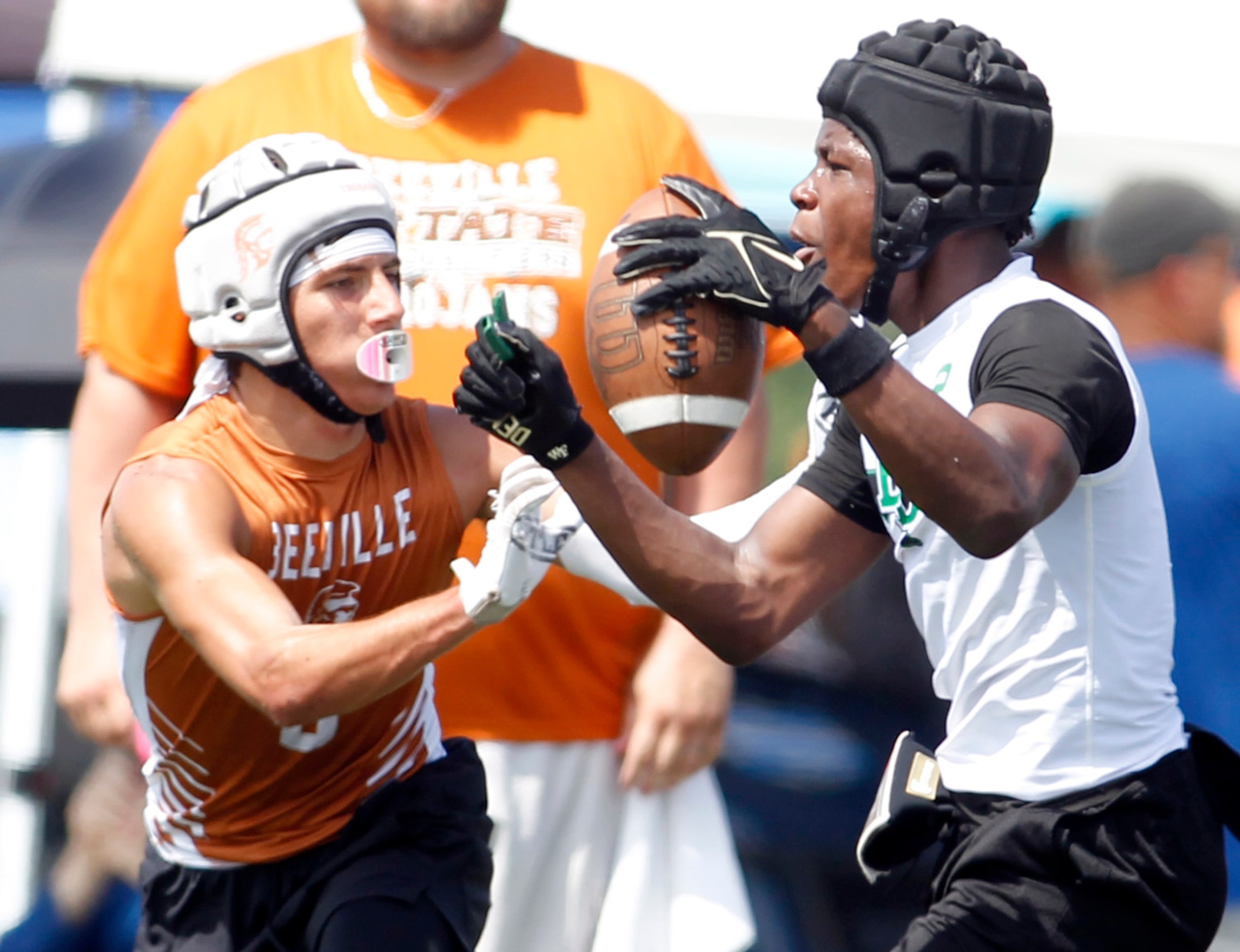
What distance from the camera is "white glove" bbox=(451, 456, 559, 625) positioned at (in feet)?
9.02

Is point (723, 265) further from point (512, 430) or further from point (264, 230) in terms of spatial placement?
point (264, 230)

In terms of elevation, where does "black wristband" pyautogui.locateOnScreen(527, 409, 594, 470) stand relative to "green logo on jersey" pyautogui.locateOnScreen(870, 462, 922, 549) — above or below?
above

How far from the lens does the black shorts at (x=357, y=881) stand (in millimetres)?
3008

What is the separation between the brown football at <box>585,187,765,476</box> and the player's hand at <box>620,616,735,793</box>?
67 centimetres

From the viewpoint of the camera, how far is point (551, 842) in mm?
3592

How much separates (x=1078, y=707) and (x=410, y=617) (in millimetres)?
1014

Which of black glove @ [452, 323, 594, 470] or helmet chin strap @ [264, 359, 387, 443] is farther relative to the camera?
helmet chin strap @ [264, 359, 387, 443]

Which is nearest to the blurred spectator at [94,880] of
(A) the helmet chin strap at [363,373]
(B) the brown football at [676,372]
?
(A) the helmet chin strap at [363,373]

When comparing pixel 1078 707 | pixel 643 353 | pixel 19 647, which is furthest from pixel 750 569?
pixel 19 647

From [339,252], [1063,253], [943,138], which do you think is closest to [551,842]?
[339,252]

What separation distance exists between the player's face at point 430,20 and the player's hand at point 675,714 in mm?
1248

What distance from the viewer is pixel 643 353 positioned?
2.89 m

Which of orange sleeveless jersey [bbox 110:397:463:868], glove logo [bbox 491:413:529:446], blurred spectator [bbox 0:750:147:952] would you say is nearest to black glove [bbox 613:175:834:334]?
glove logo [bbox 491:413:529:446]

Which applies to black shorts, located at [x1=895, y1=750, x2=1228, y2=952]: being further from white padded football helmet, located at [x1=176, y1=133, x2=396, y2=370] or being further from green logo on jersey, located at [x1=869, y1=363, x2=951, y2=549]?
white padded football helmet, located at [x1=176, y1=133, x2=396, y2=370]
